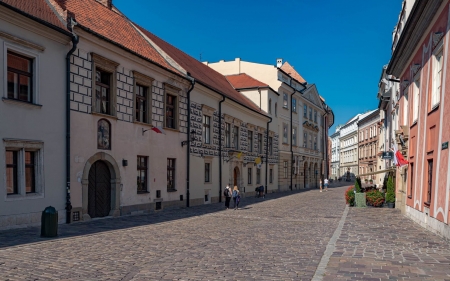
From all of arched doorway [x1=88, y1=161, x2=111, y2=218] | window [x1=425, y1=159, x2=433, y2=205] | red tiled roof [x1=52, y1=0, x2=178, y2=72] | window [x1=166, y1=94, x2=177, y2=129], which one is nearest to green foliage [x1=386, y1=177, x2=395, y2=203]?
window [x1=425, y1=159, x2=433, y2=205]

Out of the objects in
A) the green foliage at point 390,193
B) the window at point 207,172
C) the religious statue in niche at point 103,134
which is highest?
the religious statue in niche at point 103,134

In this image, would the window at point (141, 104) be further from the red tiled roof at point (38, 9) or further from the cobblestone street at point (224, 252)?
the cobblestone street at point (224, 252)

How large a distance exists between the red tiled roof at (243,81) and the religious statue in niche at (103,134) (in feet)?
76.8

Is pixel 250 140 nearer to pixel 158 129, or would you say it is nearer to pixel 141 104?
pixel 158 129

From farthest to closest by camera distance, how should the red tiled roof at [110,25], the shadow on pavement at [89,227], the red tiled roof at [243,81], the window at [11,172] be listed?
the red tiled roof at [243,81] → the red tiled roof at [110,25] → the window at [11,172] → the shadow on pavement at [89,227]

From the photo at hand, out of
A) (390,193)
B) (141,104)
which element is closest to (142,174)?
(141,104)

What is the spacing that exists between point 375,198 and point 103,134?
15.1 meters

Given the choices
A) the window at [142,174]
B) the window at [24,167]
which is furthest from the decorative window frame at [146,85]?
the window at [24,167]

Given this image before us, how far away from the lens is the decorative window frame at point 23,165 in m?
13.0

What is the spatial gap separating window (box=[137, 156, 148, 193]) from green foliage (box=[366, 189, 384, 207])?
40.9 ft

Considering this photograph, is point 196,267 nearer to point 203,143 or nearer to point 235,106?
point 203,143

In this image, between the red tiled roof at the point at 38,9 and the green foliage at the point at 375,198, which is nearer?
the red tiled roof at the point at 38,9

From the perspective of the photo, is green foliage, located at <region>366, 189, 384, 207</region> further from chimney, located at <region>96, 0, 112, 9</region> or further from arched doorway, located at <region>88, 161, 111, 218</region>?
chimney, located at <region>96, 0, 112, 9</region>

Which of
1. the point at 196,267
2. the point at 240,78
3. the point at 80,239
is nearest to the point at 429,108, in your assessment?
the point at 196,267
